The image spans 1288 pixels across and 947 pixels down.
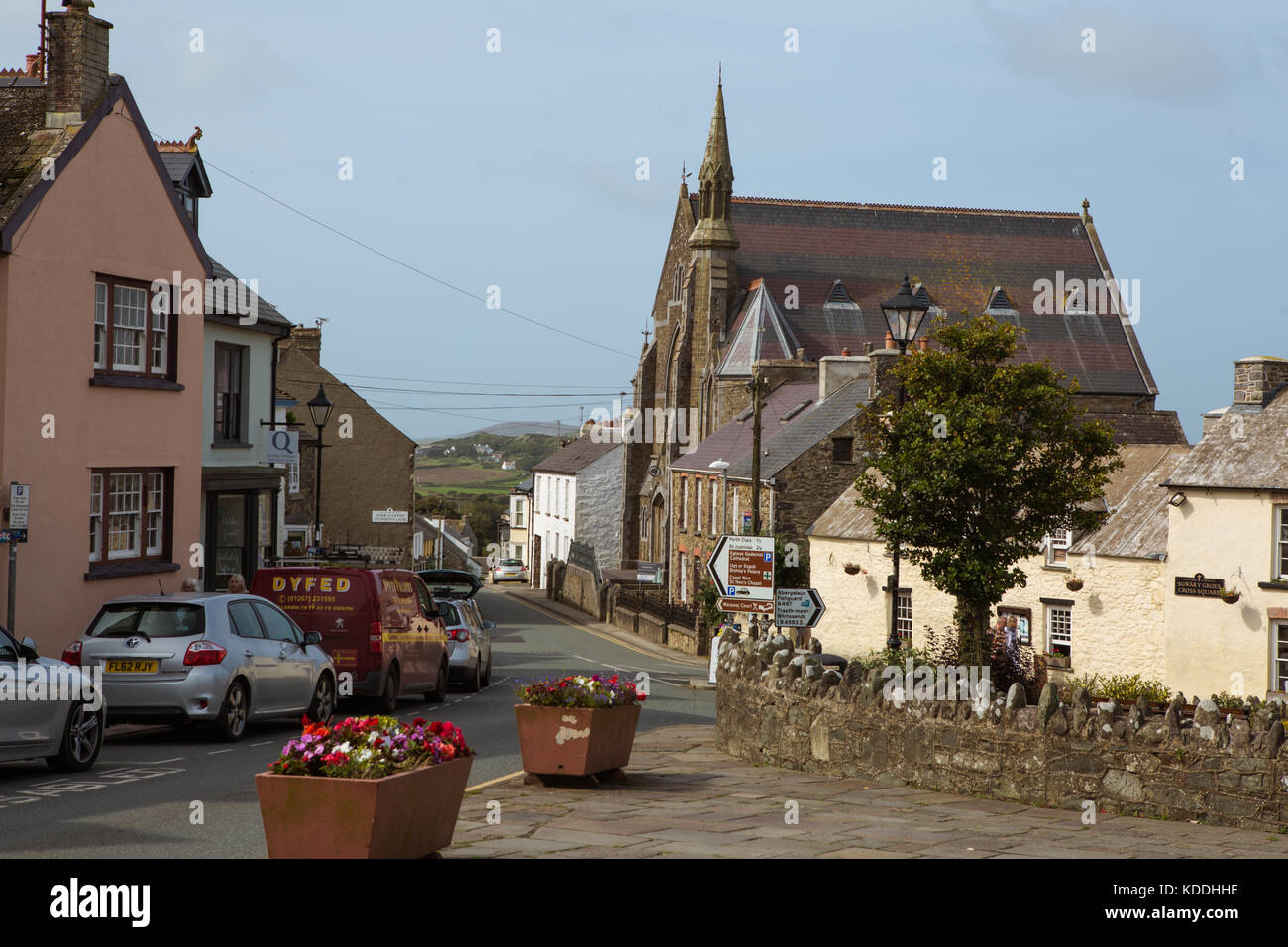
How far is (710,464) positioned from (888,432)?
29.2 m

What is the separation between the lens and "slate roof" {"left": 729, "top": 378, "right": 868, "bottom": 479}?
45.7 metres

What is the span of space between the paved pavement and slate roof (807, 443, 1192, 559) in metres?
20.7

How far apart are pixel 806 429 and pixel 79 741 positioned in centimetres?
3597

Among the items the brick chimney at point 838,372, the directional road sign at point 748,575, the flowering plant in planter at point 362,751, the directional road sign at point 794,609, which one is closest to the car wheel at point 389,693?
the directional road sign at point 748,575

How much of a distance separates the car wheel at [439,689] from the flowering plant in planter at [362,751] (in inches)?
567

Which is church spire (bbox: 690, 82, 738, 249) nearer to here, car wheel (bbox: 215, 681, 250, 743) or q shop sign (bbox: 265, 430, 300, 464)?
q shop sign (bbox: 265, 430, 300, 464)

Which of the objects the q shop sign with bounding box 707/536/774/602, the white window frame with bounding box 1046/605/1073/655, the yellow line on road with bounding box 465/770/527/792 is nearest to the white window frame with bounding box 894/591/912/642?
the white window frame with bounding box 1046/605/1073/655

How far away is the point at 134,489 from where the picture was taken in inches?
896

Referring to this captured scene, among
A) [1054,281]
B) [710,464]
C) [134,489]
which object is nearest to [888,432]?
[134,489]

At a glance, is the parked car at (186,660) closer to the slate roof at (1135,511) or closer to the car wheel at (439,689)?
the car wheel at (439,689)

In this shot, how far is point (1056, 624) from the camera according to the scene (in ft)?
113

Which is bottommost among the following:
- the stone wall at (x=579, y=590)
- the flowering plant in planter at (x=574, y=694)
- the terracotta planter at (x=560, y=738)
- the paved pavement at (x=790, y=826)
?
the stone wall at (x=579, y=590)

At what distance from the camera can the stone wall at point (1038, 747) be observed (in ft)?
37.6

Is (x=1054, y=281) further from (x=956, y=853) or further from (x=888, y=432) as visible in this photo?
(x=956, y=853)
